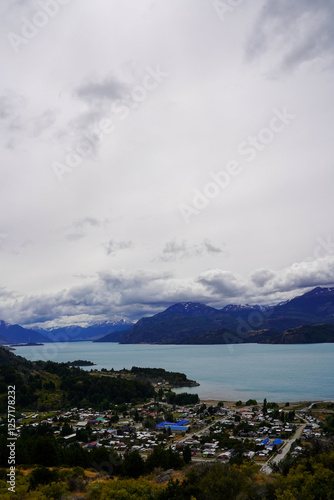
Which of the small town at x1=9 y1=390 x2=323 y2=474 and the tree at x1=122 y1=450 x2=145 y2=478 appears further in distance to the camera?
the small town at x1=9 y1=390 x2=323 y2=474

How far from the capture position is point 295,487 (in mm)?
17734

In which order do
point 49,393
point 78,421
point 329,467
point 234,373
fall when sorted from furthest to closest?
point 234,373 → point 49,393 → point 78,421 → point 329,467

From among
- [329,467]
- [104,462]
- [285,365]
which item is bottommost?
[285,365]

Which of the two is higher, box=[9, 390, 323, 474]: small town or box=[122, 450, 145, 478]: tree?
box=[122, 450, 145, 478]: tree

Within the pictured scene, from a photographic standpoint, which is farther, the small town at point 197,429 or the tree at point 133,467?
the small town at point 197,429

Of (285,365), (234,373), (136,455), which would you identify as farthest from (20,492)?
(285,365)

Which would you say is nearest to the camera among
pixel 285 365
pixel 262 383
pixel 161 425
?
pixel 161 425

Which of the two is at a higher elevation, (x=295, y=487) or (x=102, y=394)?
(x=295, y=487)

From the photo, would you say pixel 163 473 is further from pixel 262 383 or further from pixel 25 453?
pixel 262 383

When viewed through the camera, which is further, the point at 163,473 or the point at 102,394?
the point at 102,394

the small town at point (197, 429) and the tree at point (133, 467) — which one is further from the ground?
the tree at point (133, 467)

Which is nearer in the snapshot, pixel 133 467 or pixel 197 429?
pixel 133 467

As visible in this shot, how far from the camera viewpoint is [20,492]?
1850cm

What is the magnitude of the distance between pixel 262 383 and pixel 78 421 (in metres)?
65.2
